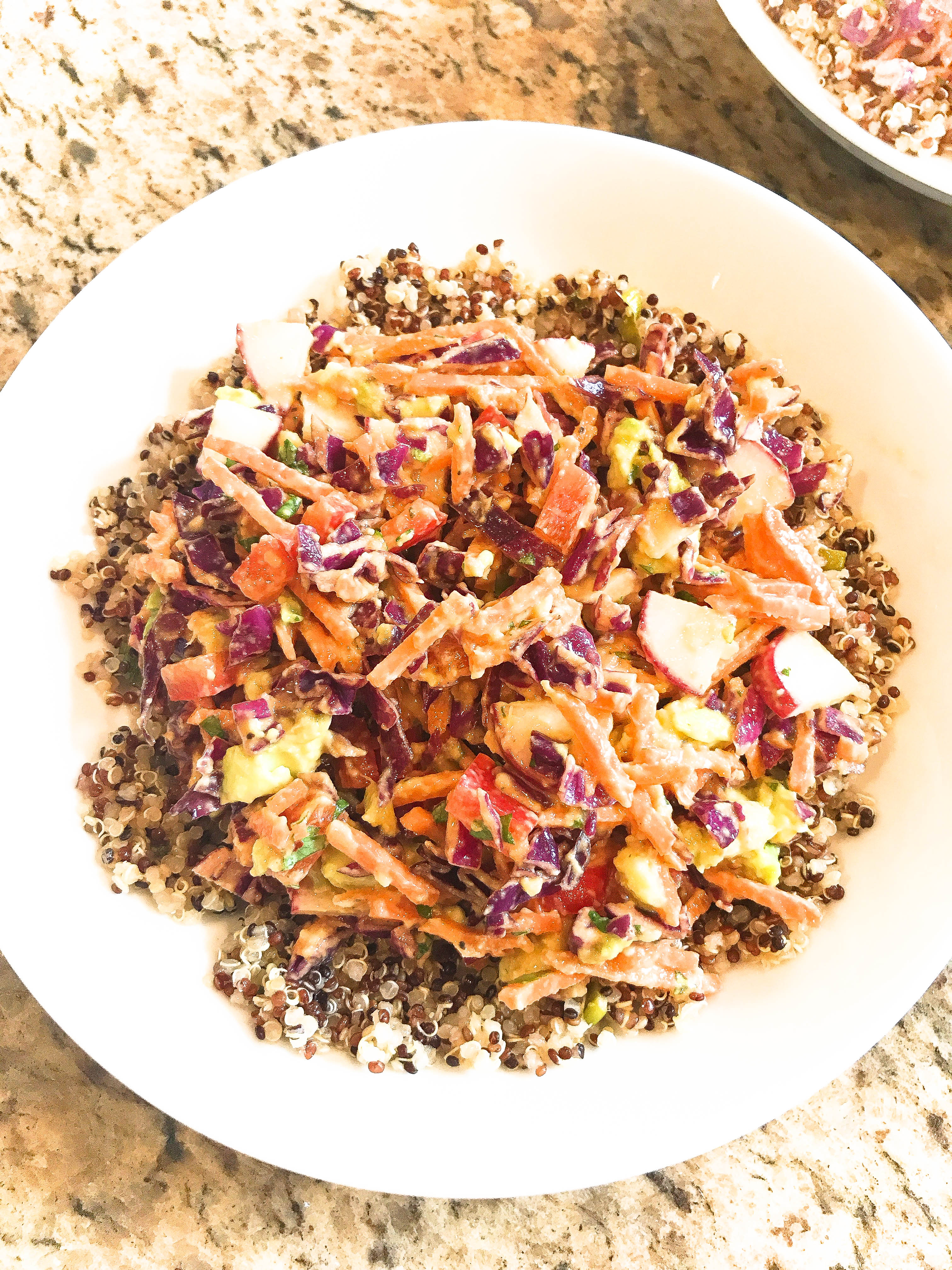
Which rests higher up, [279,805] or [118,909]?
[279,805]

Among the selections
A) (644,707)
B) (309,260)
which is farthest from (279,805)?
(309,260)

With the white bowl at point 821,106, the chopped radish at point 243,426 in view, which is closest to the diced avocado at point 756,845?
the chopped radish at point 243,426

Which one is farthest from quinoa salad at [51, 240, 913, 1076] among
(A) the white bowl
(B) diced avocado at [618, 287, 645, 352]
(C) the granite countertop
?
(A) the white bowl

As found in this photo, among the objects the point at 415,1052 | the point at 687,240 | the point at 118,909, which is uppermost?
the point at 687,240

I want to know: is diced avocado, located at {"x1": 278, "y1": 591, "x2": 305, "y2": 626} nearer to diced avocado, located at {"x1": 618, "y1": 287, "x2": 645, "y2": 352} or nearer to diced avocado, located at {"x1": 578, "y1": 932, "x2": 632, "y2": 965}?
diced avocado, located at {"x1": 578, "y1": 932, "x2": 632, "y2": 965}

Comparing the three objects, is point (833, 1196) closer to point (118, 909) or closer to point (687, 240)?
point (118, 909)

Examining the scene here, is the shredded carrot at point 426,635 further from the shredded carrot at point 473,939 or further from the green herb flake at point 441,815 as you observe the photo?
the shredded carrot at point 473,939
